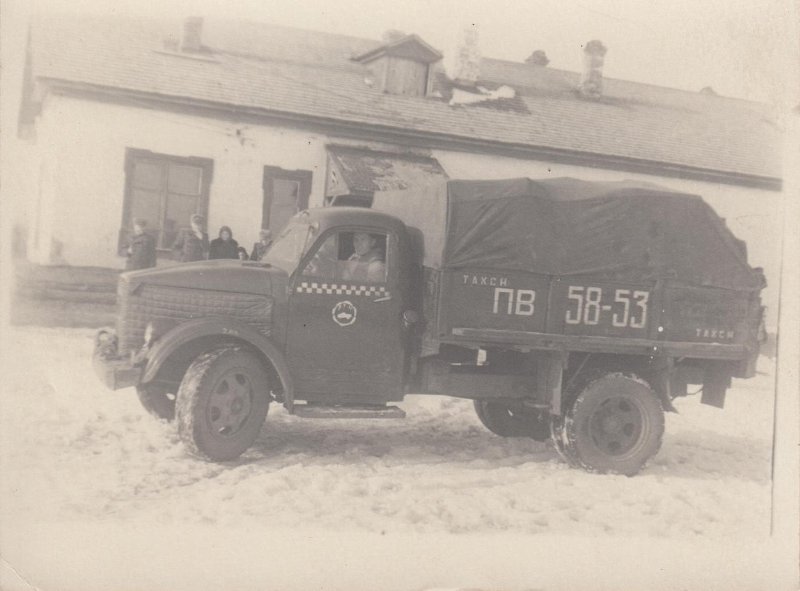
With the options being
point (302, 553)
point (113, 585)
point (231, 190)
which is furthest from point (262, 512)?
point (231, 190)

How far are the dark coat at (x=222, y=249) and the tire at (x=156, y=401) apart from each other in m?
4.14

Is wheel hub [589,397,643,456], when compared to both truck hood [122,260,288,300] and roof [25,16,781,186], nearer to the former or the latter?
truck hood [122,260,288,300]

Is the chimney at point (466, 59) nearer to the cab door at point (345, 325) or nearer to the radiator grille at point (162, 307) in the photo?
the cab door at point (345, 325)

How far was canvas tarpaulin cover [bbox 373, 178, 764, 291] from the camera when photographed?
19.1 feet

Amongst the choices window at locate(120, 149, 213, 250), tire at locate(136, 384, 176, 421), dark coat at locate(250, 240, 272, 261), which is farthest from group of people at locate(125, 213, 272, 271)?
tire at locate(136, 384, 176, 421)

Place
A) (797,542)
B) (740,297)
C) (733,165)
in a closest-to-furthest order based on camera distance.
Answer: (797,542)
(740,297)
(733,165)

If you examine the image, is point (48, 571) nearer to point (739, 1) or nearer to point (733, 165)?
point (739, 1)

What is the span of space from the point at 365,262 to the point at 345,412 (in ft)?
3.53

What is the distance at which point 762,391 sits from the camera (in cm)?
581

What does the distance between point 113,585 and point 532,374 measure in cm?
329

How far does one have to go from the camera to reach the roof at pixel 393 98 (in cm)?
970

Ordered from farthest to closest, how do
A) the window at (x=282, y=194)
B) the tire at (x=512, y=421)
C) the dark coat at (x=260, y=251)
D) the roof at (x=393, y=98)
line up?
the window at (x=282, y=194)
the roof at (x=393, y=98)
the tire at (x=512, y=421)
the dark coat at (x=260, y=251)

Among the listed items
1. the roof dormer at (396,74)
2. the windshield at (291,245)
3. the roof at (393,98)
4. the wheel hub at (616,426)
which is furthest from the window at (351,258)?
the roof dormer at (396,74)

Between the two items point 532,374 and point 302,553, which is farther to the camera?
point 532,374
